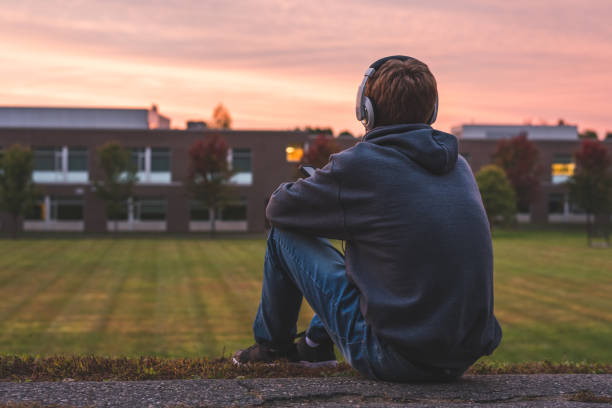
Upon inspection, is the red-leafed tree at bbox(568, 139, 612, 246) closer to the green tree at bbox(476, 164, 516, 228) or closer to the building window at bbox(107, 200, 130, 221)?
the green tree at bbox(476, 164, 516, 228)

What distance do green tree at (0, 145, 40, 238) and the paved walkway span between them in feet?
137

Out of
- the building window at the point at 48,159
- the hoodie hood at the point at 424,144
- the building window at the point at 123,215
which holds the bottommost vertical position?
the building window at the point at 123,215

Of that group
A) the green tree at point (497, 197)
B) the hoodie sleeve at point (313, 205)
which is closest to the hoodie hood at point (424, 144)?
the hoodie sleeve at point (313, 205)

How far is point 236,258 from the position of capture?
88.0ft

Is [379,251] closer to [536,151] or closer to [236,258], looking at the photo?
[236,258]

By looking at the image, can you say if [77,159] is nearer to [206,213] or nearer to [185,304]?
[206,213]

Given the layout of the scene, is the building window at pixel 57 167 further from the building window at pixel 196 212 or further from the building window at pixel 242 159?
the building window at pixel 242 159

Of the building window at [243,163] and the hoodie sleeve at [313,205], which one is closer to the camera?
the hoodie sleeve at [313,205]

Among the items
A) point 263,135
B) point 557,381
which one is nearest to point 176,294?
point 557,381

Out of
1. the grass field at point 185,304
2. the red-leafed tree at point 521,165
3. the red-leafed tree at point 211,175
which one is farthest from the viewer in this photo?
the red-leafed tree at point 521,165

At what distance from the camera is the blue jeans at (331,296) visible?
9.02ft

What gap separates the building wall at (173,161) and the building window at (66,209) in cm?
38

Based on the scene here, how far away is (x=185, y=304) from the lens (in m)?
15.5

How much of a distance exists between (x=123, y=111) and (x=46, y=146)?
8.16 meters
